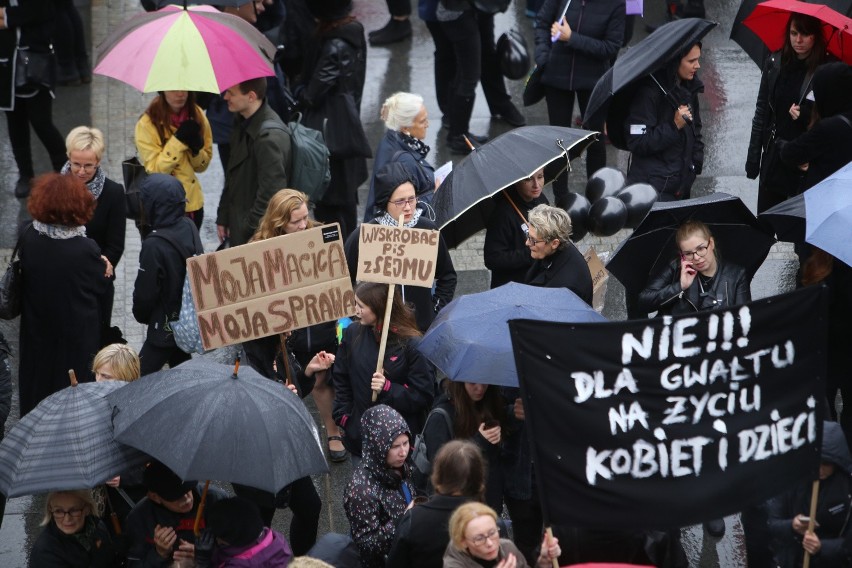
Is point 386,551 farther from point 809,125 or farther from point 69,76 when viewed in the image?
point 69,76

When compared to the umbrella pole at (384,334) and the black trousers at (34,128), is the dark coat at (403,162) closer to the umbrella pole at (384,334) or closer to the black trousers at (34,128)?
the umbrella pole at (384,334)

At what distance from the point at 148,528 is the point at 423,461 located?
126cm

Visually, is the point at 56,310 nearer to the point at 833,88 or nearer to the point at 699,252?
the point at 699,252

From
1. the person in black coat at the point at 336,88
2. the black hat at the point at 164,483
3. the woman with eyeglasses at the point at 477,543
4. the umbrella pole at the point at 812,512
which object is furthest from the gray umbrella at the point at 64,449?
the person in black coat at the point at 336,88

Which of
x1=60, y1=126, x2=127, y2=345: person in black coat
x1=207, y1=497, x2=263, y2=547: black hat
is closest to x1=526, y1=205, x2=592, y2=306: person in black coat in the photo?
x1=207, y1=497, x2=263, y2=547: black hat

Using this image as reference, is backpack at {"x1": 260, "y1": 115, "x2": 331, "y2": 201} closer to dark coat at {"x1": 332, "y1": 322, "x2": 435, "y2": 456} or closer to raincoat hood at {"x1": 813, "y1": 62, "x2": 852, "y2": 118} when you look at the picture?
dark coat at {"x1": 332, "y1": 322, "x2": 435, "y2": 456}

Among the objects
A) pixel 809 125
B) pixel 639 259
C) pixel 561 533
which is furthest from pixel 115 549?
pixel 809 125

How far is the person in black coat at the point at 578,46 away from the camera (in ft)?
32.5

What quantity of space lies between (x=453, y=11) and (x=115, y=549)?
6.24 meters

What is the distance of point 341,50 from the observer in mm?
9062

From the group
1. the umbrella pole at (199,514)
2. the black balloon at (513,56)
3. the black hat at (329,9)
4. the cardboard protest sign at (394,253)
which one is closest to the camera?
the umbrella pole at (199,514)

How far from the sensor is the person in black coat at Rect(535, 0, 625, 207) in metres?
9.91

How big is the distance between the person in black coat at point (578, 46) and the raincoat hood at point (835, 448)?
4.52 metres

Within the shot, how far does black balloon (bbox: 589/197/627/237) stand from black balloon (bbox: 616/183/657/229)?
65 mm
